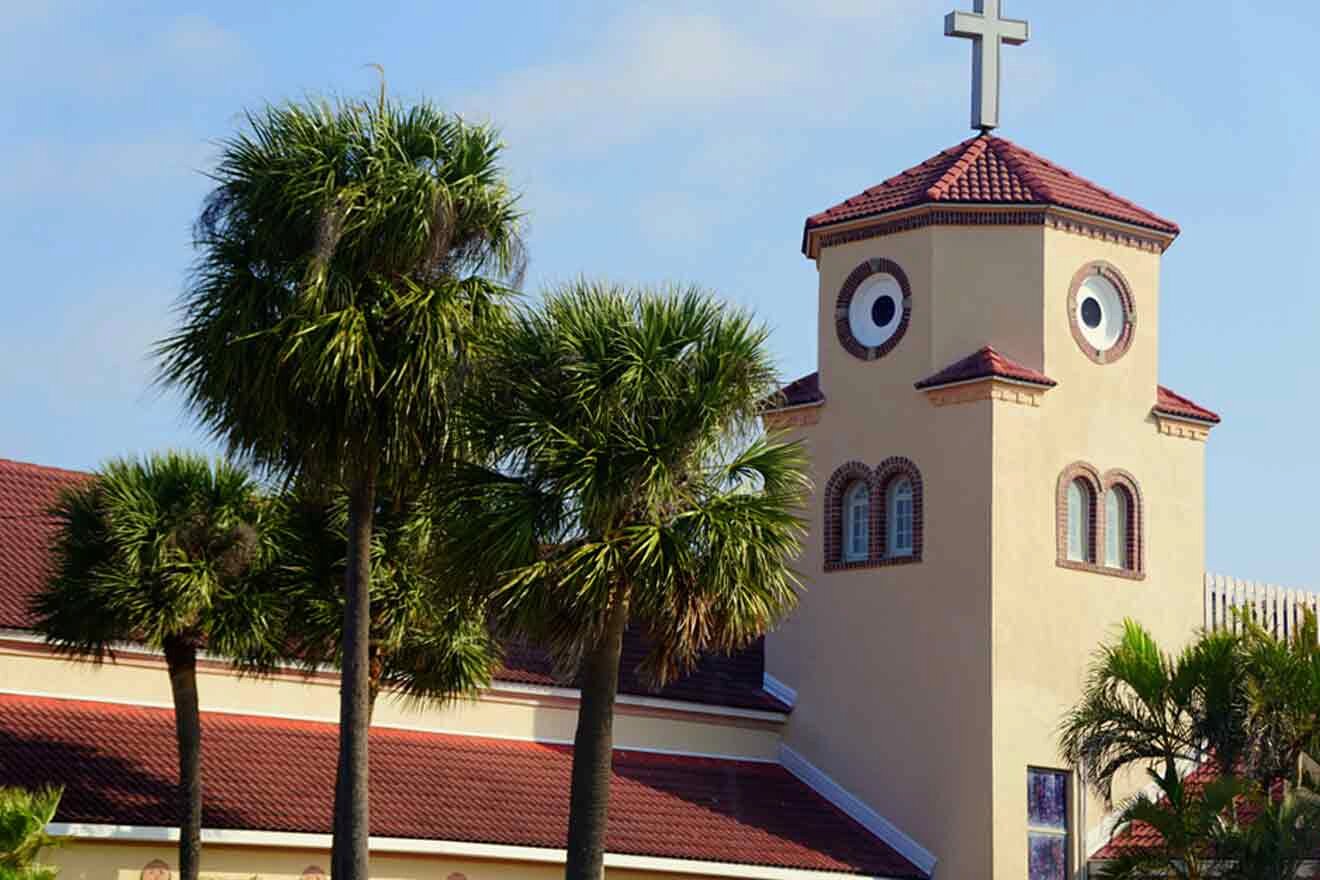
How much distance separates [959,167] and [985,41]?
2160 mm

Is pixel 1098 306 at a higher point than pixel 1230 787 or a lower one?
higher

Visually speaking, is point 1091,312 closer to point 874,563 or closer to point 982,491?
point 982,491

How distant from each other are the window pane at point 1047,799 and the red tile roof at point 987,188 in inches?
337

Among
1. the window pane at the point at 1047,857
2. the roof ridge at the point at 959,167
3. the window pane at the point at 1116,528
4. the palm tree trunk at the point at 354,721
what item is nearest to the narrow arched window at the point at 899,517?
the window pane at the point at 1116,528

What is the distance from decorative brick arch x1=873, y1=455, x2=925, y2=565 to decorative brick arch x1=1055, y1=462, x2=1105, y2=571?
204 centimetres

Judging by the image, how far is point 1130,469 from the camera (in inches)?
1357

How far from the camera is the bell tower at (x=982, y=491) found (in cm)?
3269

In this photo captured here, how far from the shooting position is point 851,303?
115 ft

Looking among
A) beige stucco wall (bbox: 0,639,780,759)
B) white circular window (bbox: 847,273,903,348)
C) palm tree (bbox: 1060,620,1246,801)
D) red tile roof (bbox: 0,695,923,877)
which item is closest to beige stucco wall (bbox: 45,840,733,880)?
red tile roof (bbox: 0,695,923,877)

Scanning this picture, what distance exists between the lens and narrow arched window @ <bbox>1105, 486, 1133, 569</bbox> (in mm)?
34250

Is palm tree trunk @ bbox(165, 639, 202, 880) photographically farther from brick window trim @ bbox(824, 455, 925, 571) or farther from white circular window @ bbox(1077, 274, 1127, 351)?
white circular window @ bbox(1077, 274, 1127, 351)

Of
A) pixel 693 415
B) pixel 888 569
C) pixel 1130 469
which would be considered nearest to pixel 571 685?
pixel 888 569

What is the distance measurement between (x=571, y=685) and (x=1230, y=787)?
11047 mm

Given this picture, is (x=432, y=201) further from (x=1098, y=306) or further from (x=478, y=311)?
(x=1098, y=306)
